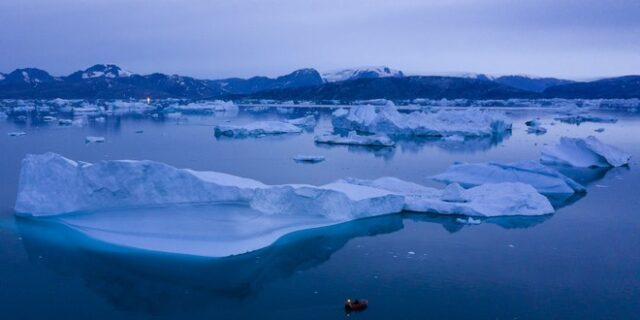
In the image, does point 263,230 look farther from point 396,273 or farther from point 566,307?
point 566,307

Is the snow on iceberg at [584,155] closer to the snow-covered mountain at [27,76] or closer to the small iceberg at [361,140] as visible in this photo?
the small iceberg at [361,140]

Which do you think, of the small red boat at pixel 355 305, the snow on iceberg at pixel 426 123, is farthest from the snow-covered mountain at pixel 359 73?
the small red boat at pixel 355 305

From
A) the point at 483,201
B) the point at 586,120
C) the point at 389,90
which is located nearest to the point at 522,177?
the point at 483,201

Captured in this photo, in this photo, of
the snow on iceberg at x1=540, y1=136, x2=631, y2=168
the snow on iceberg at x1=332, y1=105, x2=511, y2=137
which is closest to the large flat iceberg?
the snow on iceberg at x1=540, y1=136, x2=631, y2=168

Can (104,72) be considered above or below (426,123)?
above

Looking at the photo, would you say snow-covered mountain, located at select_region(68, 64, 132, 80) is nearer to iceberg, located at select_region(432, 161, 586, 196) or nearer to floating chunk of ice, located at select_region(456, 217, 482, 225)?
iceberg, located at select_region(432, 161, 586, 196)

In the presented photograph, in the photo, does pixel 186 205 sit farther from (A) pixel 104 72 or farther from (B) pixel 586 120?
(A) pixel 104 72
